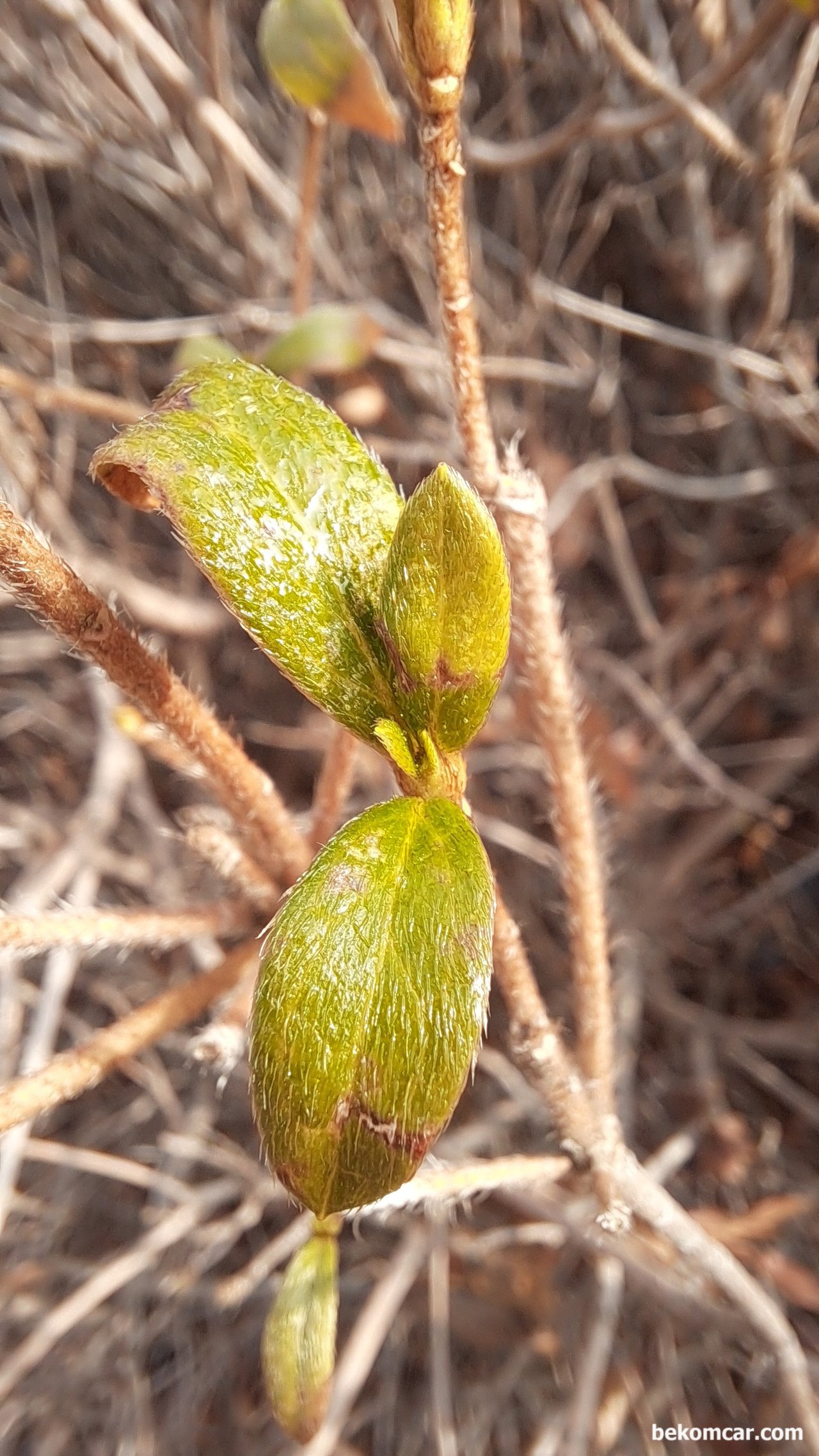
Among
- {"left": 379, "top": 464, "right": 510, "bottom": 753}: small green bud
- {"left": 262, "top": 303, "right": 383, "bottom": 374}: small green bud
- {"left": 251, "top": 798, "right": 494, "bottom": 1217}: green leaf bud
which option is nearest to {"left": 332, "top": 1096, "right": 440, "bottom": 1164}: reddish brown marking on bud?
{"left": 251, "top": 798, "right": 494, "bottom": 1217}: green leaf bud

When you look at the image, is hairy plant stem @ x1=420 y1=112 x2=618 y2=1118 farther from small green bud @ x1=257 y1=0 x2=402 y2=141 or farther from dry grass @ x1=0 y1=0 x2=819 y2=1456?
dry grass @ x1=0 y1=0 x2=819 y2=1456

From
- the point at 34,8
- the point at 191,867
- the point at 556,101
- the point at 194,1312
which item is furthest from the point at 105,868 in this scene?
the point at 556,101

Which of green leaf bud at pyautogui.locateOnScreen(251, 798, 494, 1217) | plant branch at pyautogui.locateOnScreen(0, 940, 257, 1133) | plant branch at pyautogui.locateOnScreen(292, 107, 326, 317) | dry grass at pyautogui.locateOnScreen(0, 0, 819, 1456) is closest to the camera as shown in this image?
green leaf bud at pyautogui.locateOnScreen(251, 798, 494, 1217)

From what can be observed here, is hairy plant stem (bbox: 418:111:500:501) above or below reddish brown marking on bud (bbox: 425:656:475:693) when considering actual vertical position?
above

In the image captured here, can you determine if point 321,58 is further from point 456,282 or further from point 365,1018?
point 365,1018

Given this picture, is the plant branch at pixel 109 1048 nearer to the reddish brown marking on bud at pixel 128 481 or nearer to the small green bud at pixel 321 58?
the reddish brown marking on bud at pixel 128 481

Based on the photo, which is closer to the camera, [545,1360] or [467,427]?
[467,427]

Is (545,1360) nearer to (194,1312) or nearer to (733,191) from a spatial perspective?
(194,1312)

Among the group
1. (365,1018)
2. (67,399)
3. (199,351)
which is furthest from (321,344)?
(365,1018)
